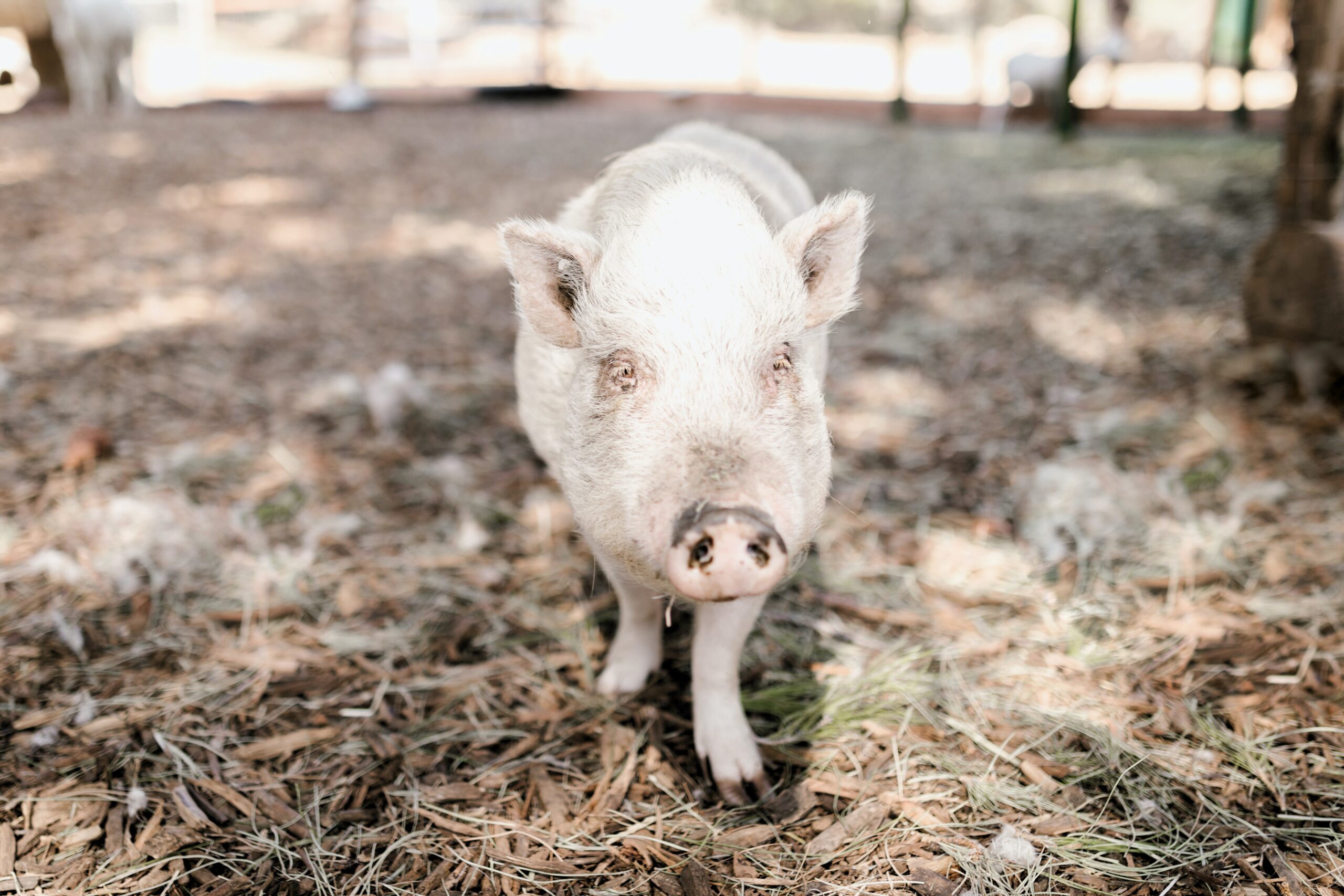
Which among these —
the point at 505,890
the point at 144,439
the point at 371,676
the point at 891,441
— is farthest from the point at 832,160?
the point at 505,890

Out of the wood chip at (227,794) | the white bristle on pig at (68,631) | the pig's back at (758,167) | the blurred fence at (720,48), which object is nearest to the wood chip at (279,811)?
the wood chip at (227,794)

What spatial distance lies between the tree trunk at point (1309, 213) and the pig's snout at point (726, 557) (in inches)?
134

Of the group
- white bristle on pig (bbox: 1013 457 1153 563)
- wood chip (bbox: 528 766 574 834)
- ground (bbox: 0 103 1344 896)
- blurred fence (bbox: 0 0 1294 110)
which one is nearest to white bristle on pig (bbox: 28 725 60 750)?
ground (bbox: 0 103 1344 896)

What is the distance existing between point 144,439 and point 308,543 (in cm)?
126

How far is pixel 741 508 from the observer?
191 cm

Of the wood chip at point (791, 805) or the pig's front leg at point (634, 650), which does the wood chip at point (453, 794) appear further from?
the wood chip at point (791, 805)

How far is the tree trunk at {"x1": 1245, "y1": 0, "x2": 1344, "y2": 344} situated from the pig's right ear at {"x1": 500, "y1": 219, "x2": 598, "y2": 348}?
3.36 m

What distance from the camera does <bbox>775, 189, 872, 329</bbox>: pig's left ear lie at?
2354mm

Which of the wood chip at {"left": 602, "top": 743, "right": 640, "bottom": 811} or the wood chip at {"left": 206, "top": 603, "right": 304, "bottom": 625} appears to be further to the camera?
the wood chip at {"left": 206, "top": 603, "right": 304, "bottom": 625}

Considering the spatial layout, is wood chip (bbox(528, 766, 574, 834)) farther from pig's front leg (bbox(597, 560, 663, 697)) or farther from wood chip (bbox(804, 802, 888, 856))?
wood chip (bbox(804, 802, 888, 856))

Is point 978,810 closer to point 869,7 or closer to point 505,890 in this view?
point 505,890

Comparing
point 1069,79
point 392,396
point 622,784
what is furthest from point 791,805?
point 1069,79

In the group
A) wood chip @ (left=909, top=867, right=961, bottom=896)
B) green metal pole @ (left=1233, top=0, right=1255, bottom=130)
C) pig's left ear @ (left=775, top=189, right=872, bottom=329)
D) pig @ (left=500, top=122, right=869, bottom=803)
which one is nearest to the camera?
pig @ (left=500, top=122, right=869, bottom=803)

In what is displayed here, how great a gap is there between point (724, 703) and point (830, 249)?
128 cm
